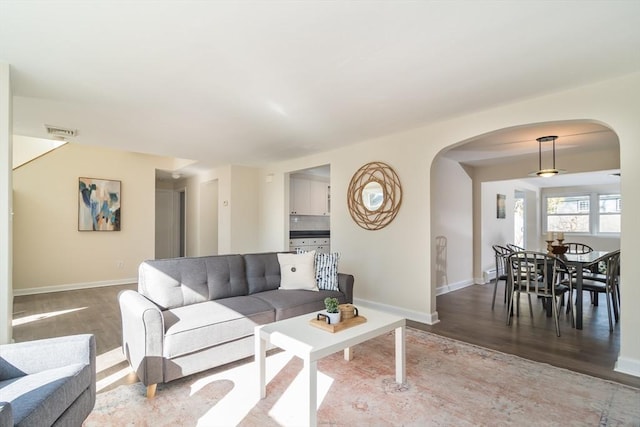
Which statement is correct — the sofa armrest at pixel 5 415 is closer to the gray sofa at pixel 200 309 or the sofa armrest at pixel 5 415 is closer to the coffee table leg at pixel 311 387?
the gray sofa at pixel 200 309

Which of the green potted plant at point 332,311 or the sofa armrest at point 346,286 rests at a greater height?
the green potted plant at point 332,311

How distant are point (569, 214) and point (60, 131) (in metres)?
11.5

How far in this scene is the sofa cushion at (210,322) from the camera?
222cm

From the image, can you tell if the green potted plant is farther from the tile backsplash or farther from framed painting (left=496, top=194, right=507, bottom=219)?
framed painting (left=496, top=194, right=507, bottom=219)

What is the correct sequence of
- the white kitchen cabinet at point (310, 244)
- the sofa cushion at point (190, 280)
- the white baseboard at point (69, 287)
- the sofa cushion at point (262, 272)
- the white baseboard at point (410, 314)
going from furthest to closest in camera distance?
the white kitchen cabinet at point (310, 244), the white baseboard at point (69, 287), the white baseboard at point (410, 314), the sofa cushion at point (262, 272), the sofa cushion at point (190, 280)

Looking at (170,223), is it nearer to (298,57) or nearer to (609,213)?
(298,57)

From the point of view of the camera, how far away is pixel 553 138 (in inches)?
163

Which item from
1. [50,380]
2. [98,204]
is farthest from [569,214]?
[98,204]

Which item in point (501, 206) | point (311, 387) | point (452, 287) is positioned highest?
point (501, 206)

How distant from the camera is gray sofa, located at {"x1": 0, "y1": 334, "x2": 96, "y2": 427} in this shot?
1.33 meters

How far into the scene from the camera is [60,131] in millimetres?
3924

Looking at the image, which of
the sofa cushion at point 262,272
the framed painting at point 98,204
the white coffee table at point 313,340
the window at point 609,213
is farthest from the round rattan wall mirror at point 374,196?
the window at point 609,213

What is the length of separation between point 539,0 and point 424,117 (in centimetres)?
180

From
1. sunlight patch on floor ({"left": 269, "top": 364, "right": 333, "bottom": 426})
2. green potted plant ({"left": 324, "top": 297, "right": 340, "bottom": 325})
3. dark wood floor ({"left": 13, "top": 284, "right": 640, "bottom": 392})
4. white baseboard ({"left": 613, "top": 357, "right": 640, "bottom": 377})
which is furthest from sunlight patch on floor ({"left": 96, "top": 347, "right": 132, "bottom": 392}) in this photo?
white baseboard ({"left": 613, "top": 357, "right": 640, "bottom": 377})
